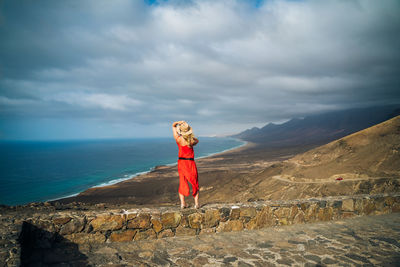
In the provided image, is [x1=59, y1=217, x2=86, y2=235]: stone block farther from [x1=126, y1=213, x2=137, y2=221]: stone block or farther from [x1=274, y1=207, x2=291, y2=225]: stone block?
[x1=274, y1=207, x2=291, y2=225]: stone block

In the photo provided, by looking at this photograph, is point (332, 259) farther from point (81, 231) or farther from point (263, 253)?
point (81, 231)

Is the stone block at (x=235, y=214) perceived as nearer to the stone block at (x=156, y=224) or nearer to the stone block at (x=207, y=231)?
the stone block at (x=207, y=231)

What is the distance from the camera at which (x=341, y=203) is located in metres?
5.57

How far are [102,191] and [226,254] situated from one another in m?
26.9

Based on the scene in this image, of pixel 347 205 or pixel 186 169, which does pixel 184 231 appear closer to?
pixel 186 169

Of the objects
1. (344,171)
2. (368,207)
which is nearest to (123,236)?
(368,207)

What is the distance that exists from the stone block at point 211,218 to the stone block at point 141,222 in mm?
1191

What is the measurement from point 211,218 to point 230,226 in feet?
1.74

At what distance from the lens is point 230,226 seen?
15.5 feet

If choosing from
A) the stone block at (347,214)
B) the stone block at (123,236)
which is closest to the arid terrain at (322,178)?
the stone block at (347,214)

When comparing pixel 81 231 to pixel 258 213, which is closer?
pixel 81 231

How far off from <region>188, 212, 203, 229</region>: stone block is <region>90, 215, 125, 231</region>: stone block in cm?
137

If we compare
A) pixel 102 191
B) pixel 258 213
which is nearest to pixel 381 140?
pixel 258 213

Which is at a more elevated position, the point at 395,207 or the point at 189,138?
the point at 189,138
